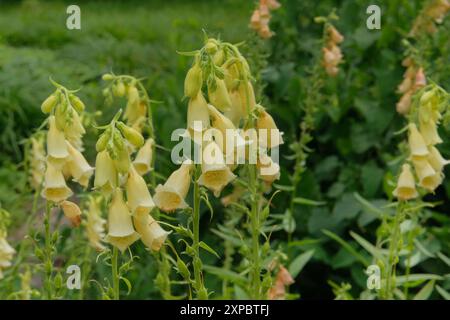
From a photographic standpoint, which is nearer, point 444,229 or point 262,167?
point 262,167

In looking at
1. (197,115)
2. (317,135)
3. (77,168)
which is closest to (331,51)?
(317,135)

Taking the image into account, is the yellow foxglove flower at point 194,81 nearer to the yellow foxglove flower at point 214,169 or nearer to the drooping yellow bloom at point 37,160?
the yellow foxglove flower at point 214,169

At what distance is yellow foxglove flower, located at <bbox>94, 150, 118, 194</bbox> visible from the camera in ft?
6.33

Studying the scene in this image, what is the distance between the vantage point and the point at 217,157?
1.86m

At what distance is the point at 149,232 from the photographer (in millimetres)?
2008

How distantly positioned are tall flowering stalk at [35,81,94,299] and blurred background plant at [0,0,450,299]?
81 centimetres

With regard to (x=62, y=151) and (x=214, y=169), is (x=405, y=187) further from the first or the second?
(x=62, y=151)

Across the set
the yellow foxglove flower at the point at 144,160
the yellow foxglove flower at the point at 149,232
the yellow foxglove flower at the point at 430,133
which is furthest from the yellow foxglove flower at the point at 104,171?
the yellow foxglove flower at the point at 430,133

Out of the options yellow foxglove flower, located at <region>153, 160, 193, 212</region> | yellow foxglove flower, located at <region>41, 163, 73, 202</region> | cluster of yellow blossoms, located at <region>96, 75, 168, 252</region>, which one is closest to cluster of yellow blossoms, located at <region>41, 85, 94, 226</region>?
yellow foxglove flower, located at <region>41, 163, 73, 202</region>

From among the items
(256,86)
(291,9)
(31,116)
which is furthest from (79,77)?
(256,86)

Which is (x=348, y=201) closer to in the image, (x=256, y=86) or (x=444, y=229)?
(x=444, y=229)

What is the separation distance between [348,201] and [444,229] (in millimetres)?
519

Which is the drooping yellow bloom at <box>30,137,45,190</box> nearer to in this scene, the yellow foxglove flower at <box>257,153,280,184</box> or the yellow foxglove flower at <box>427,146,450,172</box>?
the yellow foxglove flower at <box>257,153,280,184</box>

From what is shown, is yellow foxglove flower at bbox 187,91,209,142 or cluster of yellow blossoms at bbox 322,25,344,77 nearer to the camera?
yellow foxglove flower at bbox 187,91,209,142
